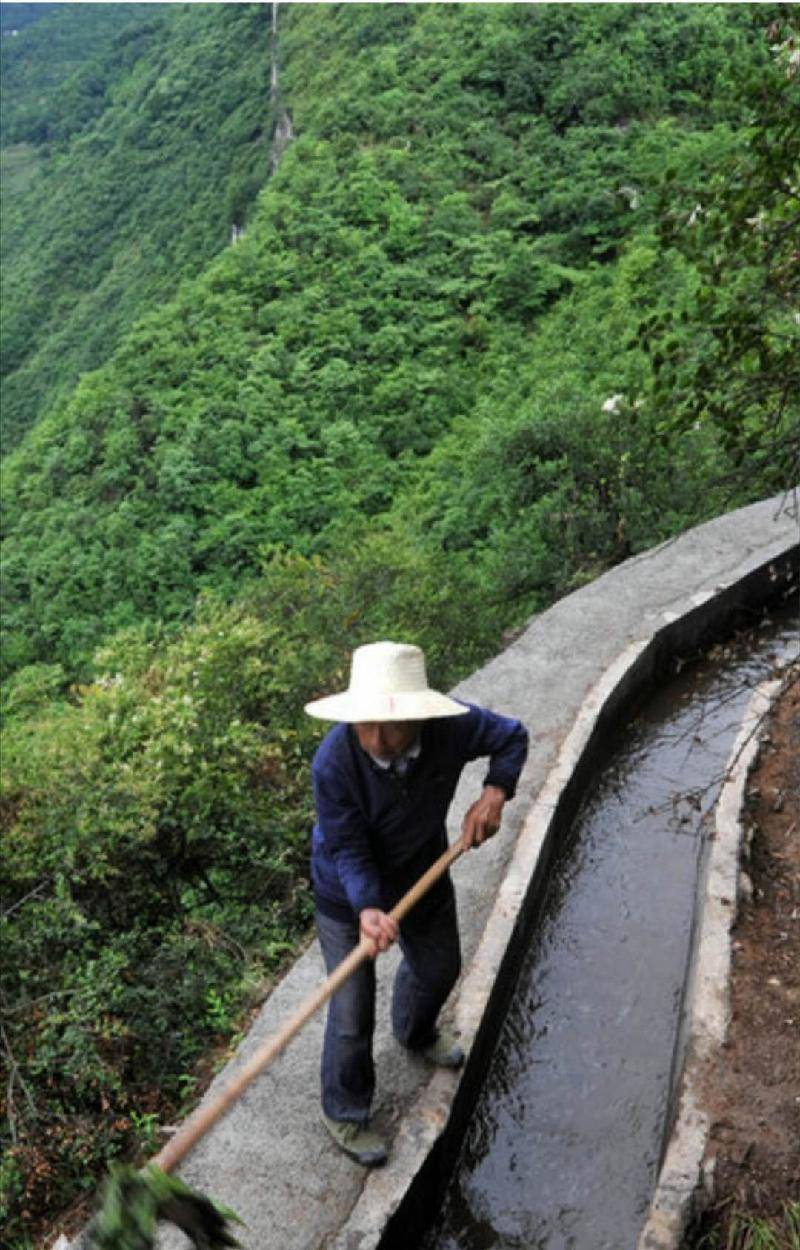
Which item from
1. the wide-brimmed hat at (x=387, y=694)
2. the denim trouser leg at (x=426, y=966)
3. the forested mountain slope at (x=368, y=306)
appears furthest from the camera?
the forested mountain slope at (x=368, y=306)

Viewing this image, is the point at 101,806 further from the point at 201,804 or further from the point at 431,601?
the point at 431,601

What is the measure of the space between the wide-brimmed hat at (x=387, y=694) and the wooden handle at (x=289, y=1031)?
0.62 metres

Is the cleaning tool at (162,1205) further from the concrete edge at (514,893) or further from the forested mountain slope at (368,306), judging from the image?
the forested mountain slope at (368,306)

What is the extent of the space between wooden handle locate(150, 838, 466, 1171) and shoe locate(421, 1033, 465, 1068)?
0.73 meters

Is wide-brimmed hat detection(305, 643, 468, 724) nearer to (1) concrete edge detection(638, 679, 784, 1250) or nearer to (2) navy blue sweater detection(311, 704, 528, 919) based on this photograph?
(2) navy blue sweater detection(311, 704, 528, 919)

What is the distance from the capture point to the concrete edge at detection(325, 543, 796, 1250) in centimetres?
431

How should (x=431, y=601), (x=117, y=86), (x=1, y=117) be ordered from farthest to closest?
(x=1, y=117) < (x=117, y=86) < (x=431, y=601)

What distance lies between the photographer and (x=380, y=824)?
169 inches

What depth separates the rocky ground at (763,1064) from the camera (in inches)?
167

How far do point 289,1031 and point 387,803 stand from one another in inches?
32.9

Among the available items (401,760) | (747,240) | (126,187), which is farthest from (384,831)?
(126,187)

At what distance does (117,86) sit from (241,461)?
7368cm

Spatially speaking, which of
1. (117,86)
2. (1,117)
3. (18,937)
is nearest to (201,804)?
(18,937)

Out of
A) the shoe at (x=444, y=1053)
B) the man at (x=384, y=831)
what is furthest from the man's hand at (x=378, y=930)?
the shoe at (x=444, y=1053)
